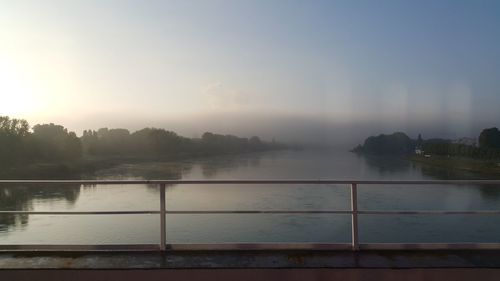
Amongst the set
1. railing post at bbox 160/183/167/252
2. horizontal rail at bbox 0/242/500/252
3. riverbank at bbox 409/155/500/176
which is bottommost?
riverbank at bbox 409/155/500/176

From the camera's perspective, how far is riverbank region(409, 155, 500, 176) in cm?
5723

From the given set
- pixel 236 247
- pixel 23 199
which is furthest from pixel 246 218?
pixel 236 247

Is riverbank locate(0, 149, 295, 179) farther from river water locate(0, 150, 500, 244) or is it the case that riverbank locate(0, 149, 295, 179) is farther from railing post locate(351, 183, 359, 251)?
railing post locate(351, 183, 359, 251)

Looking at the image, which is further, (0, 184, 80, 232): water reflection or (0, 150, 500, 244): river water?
(0, 184, 80, 232): water reflection

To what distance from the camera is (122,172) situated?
2024 inches

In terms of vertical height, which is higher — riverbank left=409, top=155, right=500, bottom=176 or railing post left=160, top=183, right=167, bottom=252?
railing post left=160, top=183, right=167, bottom=252

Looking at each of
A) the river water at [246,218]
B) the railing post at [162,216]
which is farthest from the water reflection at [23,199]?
the railing post at [162,216]

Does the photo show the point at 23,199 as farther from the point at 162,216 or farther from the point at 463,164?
the point at 463,164

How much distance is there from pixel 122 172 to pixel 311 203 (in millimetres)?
25524

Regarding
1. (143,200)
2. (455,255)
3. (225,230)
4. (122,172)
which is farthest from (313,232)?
(122,172)

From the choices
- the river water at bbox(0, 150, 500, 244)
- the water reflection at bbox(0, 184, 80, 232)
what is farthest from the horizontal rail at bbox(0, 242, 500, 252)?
the water reflection at bbox(0, 184, 80, 232)

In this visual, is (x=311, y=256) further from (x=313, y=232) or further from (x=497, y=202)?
(x=497, y=202)

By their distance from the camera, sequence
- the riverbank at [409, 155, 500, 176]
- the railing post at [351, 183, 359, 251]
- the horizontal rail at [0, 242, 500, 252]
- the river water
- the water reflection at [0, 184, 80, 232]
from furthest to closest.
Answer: the riverbank at [409, 155, 500, 176], the water reflection at [0, 184, 80, 232], the river water, the horizontal rail at [0, 242, 500, 252], the railing post at [351, 183, 359, 251]

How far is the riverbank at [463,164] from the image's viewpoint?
5723cm
